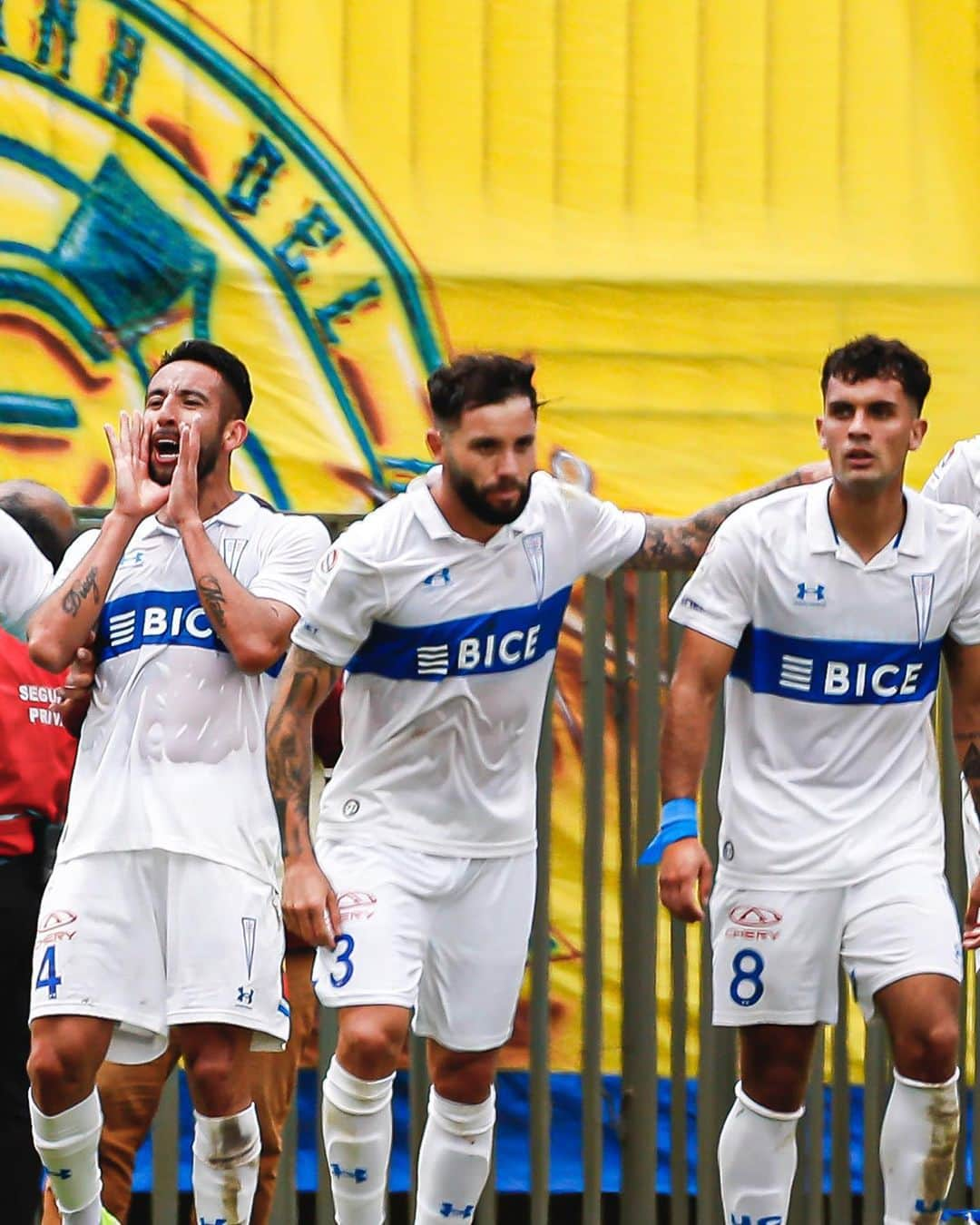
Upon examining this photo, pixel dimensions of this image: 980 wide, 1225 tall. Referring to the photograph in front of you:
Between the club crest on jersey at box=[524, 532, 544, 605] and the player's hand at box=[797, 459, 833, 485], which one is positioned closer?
the club crest on jersey at box=[524, 532, 544, 605]

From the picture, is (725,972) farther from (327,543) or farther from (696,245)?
(696,245)

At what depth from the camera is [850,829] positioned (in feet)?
19.7

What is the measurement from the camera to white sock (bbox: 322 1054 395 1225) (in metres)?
5.96

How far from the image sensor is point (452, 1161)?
20.4ft

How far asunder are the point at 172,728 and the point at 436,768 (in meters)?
0.66

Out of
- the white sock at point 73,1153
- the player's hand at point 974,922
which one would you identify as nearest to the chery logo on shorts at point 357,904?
the white sock at point 73,1153

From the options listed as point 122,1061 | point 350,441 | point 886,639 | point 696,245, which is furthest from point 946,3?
point 122,1061

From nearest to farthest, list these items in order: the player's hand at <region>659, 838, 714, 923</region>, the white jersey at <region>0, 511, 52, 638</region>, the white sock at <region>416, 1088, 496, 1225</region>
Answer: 1. the player's hand at <region>659, 838, 714, 923</region>
2. the white sock at <region>416, 1088, 496, 1225</region>
3. the white jersey at <region>0, 511, 52, 638</region>

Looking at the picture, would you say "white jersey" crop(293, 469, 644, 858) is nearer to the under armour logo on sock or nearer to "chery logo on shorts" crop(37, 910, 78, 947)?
"chery logo on shorts" crop(37, 910, 78, 947)

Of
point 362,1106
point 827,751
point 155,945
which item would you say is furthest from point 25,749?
point 827,751

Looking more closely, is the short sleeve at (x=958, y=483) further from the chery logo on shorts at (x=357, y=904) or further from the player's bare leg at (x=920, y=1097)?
the chery logo on shorts at (x=357, y=904)

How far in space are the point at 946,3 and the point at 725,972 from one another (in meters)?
3.87

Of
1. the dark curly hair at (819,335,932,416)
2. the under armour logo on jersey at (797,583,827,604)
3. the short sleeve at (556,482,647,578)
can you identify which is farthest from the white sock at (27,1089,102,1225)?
the dark curly hair at (819,335,932,416)

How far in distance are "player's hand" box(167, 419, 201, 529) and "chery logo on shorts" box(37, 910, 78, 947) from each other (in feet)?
3.25
